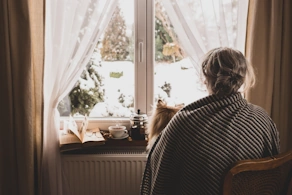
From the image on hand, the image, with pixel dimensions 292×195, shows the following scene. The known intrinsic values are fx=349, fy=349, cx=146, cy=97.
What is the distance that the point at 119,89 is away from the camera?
2.37 metres

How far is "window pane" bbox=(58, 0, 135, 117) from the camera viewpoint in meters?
2.28

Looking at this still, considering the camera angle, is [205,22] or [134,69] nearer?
[205,22]

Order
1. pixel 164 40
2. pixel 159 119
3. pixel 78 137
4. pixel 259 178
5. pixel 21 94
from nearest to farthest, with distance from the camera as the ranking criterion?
pixel 259 178, pixel 159 119, pixel 21 94, pixel 78 137, pixel 164 40

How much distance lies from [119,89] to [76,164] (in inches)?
22.3

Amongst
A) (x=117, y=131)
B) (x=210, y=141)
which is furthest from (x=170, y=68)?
(x=210, y=141)

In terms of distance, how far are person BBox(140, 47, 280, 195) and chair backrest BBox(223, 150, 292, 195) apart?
0.21 feet

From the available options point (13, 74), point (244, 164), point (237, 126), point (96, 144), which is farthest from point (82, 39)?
point (244, 164)

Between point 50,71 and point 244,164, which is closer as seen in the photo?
point 244,164

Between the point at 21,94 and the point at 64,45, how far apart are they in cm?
38

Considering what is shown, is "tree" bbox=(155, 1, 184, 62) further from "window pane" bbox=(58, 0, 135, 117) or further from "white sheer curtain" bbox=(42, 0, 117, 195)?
"white sheer curtain" bbox=(42, 0, 117, 195)

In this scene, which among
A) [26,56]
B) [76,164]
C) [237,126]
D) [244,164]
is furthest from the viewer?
[76,164]

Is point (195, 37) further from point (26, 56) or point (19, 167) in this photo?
point (19, 167)

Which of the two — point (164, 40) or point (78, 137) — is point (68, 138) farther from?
point (164, 40)

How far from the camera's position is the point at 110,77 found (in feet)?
7.72
